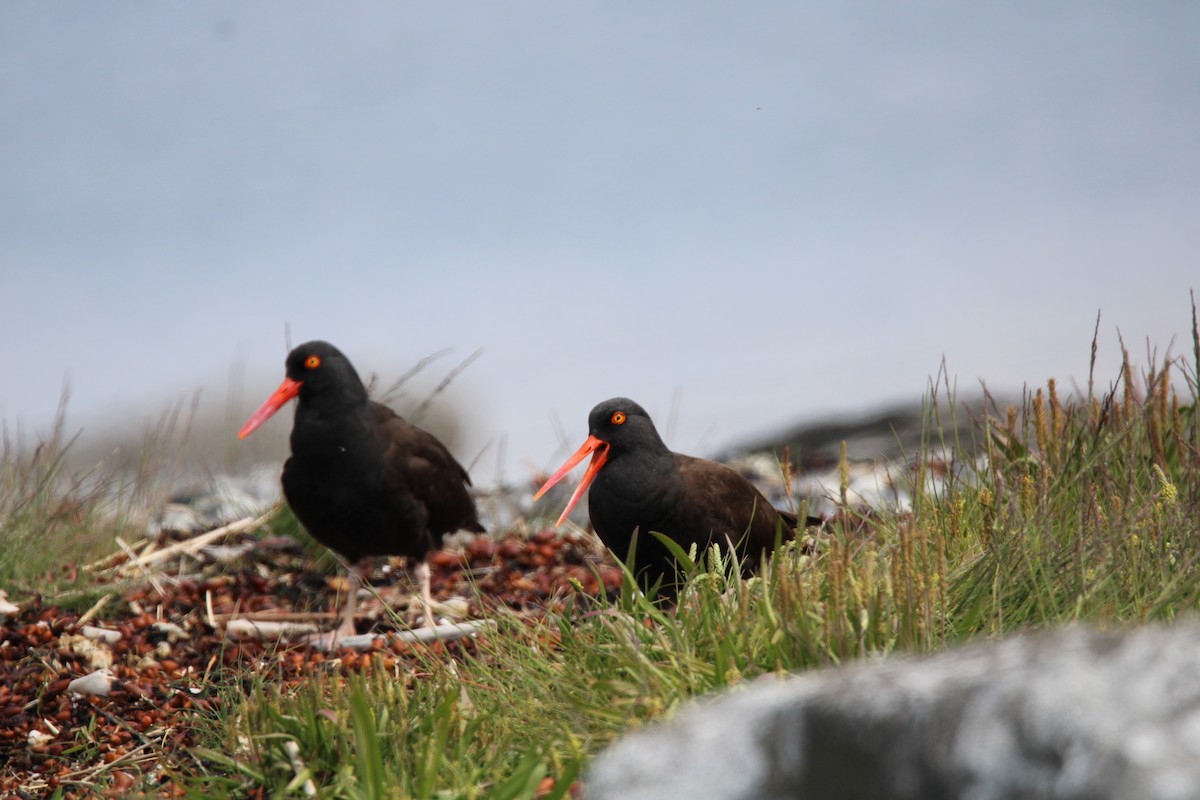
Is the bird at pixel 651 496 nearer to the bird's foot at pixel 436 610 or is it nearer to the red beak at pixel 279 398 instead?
the bird's foot at pixel 436 610

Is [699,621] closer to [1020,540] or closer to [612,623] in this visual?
[612,623]

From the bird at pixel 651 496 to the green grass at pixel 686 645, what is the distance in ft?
2.39

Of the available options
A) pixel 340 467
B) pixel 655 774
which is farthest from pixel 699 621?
pixel 340 467

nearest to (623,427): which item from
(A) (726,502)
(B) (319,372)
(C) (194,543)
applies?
(A) (726,502)

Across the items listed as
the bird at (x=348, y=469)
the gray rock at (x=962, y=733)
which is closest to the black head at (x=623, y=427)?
the bird at (x=348, y=469)

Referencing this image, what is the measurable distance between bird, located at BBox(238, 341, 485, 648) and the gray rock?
3.79 metres

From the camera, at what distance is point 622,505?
3.98 m

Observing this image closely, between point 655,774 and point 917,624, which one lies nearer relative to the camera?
point 655,774

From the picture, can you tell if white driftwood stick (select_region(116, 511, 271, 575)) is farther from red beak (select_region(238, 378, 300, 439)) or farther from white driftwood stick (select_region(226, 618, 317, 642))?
red beak (select_region(238, 378, 300, 439))

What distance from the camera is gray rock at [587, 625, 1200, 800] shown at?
4.44 ft

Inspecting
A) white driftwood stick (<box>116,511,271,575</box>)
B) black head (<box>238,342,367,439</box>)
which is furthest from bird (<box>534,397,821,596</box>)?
white driftwood stick (<box>116,511,271,575</box>)

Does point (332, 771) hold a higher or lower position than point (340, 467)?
lower

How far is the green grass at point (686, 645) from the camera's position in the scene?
2369 mm

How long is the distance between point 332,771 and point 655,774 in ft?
3.96
